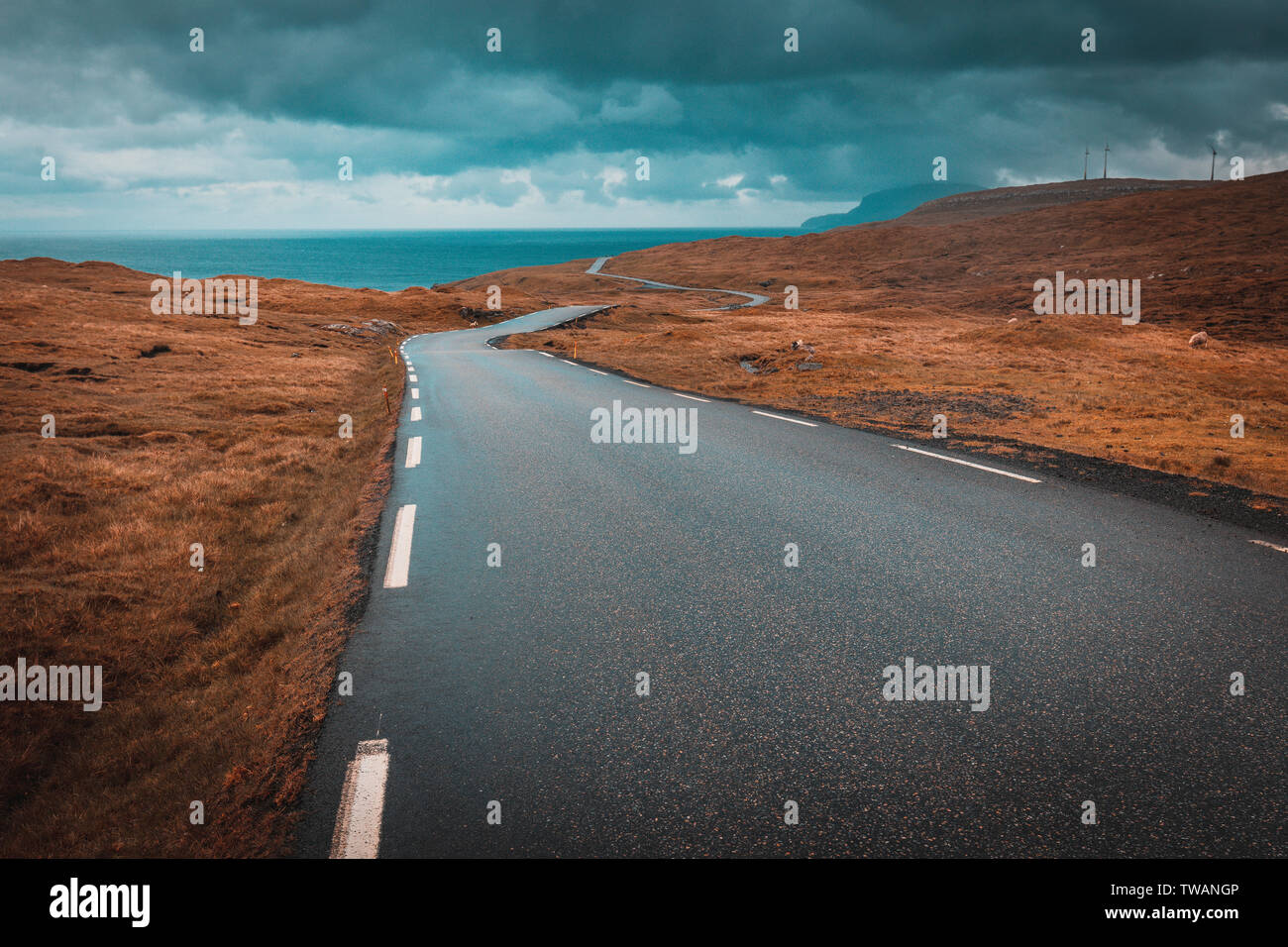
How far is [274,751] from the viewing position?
149 inches

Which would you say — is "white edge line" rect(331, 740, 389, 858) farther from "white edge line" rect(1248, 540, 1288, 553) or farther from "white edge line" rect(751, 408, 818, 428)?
"white edge line" rect(751, 408, 818, 428)

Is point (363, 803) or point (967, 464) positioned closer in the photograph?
point (363, 803)

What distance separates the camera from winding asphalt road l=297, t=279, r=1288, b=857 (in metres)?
3.02

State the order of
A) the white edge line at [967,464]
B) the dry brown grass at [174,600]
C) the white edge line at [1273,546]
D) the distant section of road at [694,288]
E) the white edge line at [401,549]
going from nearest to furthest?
1. the dry brown grass at [174,600]
2. the white edge line at [1273,546]
3. the white edge line at [401,549]
4. the white edge line at [967,464]
5. the distant section of road at [694,288]

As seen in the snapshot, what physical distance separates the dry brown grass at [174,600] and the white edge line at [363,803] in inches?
10.2

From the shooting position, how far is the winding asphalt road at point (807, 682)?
3.02 m

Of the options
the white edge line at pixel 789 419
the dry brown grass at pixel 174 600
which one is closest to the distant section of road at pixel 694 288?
the white edge line at pixel 789 419

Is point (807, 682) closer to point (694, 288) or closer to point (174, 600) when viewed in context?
point (174, 600)

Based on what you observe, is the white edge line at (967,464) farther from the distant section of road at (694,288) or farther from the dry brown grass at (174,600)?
the distant section of road at (694,288)

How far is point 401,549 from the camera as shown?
682 centimetres

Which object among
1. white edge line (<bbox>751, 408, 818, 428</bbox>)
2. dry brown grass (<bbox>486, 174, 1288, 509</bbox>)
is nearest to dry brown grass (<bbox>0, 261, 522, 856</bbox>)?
white edge line (<bbox>751, 408, 818, 428</bbox>)

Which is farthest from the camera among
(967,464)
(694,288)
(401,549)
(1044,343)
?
(694,288)

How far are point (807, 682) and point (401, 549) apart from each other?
4.34 m

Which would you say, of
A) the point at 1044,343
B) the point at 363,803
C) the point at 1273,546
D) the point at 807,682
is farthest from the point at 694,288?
the point at 363,803
